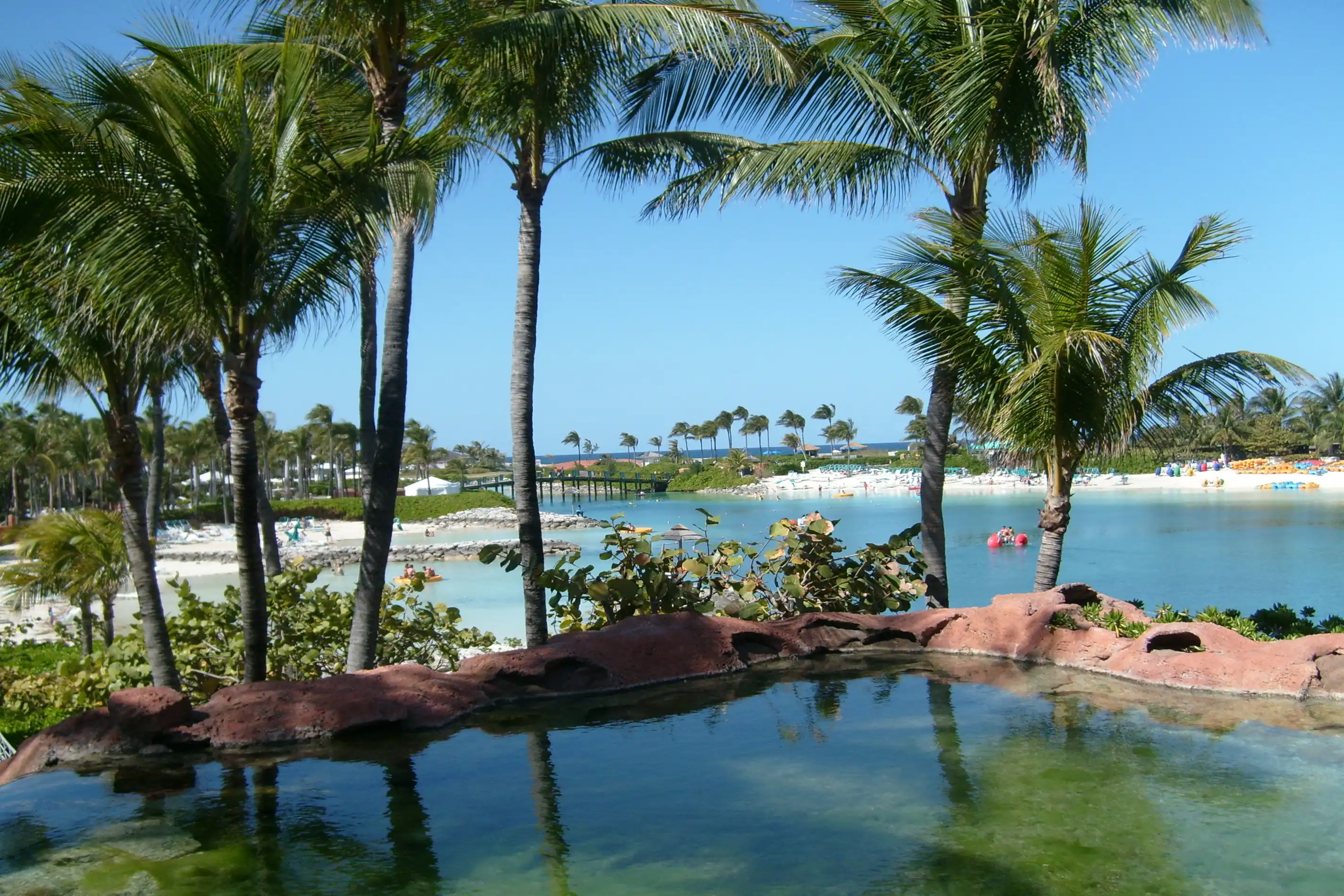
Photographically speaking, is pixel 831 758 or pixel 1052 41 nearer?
pixel 831 758

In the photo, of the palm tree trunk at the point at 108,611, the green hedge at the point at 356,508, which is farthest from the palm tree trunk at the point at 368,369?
the green hedge at the point at 356,508

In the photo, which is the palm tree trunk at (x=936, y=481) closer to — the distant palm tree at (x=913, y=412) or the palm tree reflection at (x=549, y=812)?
the palm tree reflection at (x=549, y=812)

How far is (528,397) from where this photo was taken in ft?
30.7

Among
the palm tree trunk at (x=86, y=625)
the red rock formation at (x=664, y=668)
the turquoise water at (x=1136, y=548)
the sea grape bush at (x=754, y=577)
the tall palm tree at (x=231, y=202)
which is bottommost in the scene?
the turquoise water at (x=1136, y=548)

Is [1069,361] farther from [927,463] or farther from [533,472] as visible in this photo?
[533,472]

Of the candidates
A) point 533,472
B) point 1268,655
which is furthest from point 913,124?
point 1268,655

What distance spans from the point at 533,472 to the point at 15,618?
2321 cm

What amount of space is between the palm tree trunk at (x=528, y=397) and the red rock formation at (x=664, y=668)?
1267mm

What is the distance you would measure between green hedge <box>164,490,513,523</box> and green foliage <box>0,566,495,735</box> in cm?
5086

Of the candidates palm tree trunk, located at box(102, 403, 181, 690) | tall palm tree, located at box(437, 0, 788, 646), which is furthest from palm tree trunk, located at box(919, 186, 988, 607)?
palm tree trunk, located at box(102, 403, 181, 690)

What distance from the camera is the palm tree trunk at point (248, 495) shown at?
21.9 ft

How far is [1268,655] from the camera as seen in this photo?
23.4ft

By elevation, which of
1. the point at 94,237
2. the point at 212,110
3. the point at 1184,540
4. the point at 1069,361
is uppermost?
the point at 212,110

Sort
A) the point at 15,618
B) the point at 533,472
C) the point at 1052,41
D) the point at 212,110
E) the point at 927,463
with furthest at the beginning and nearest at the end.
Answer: the point at 15,618, the point at 927,463, the point at 533,472, the point at 1052,41, the point at 212,110
